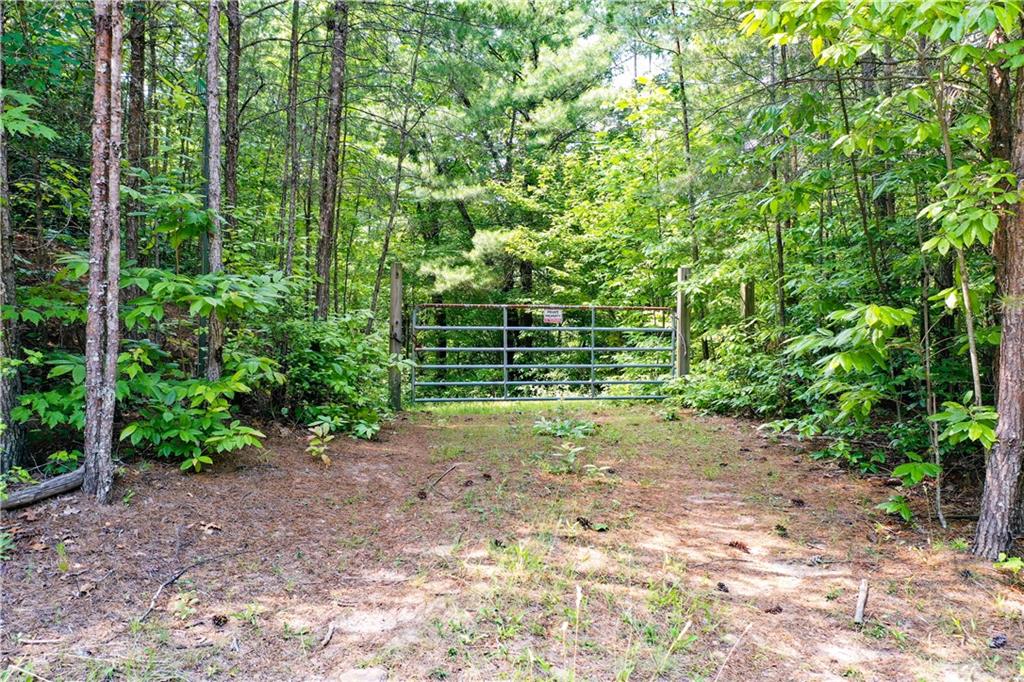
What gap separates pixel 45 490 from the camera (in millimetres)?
2838

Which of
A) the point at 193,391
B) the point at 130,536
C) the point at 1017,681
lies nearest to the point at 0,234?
the point at 193,391

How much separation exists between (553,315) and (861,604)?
19.6ft

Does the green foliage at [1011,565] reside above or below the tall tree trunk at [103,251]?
below

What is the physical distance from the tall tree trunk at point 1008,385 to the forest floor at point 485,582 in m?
0.20

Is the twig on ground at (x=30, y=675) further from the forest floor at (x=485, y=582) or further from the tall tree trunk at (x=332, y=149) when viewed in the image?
the tall tree trunk at (x=332, y=149)

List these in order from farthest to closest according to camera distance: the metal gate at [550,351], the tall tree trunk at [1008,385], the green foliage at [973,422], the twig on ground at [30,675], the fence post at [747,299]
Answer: the metal gate at [550,351] < the fence post at [747,299] < the tall tree trunk at [1008,385] < the green foliage at [973,422] < the twig on ground at [30,675]

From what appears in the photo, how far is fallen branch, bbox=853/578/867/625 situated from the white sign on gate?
5.74 meters

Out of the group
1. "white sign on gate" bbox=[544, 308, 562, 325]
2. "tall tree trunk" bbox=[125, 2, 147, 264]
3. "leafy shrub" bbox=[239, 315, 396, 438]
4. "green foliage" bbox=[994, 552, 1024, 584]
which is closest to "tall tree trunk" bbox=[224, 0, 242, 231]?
"tall tree trunk" bbox=[125, 2, 147, 264]

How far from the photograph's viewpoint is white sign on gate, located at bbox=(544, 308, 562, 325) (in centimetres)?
801

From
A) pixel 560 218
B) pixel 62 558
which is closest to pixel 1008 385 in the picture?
pixel 62 558

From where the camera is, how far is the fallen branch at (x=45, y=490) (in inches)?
108

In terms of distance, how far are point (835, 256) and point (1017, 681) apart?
378cm

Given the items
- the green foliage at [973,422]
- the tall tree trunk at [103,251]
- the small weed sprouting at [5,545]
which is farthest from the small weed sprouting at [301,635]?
the green foliage at [973,422]

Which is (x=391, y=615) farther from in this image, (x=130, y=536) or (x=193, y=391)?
(x=193, y=391)
